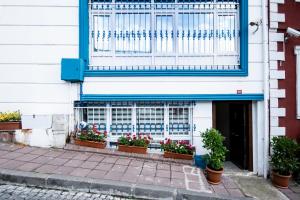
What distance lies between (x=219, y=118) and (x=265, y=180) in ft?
8.40

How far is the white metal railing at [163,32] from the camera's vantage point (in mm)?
7125

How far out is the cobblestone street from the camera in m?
4.21

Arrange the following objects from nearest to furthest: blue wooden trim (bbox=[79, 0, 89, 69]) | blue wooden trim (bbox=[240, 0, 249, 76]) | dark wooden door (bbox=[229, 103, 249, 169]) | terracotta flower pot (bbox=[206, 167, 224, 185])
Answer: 1. terracotta flower pot (bbox=[206, 167, 224, 185])
2. blue wooden trim (bbox=[79, 0, 89, 69])
3. blue wooden trim (bbox=[240, 0, 249, 76])
4. dark wooden door (bbox=[229, 103, 249, 169])

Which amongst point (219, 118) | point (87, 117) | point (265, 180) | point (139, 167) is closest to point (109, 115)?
point (87, 117)

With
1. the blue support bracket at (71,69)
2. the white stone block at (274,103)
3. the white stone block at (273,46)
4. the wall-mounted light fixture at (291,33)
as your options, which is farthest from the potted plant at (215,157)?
the blue support bracket at (71,69)

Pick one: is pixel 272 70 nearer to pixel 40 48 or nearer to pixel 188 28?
pixel 188 28

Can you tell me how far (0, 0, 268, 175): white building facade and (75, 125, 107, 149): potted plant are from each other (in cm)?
31

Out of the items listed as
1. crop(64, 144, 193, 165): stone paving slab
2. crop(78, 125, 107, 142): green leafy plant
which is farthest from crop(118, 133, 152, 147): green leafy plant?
crop(78, 125, 107, 142): green leafy plant

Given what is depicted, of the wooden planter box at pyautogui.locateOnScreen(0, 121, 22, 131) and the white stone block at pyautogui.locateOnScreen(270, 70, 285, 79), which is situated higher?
the white stone block at pyautogui.locateOnScreen(270, 70, 285, 79)

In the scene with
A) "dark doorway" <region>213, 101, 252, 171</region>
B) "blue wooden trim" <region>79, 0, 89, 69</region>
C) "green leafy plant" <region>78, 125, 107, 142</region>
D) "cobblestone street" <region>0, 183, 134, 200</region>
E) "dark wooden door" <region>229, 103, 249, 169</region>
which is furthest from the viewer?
"dark wooden door" <region>229, 103, 249, 169</region>

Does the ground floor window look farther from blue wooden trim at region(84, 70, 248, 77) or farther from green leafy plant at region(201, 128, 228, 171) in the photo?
green leafy plant at region(201, 128, 228, 171)

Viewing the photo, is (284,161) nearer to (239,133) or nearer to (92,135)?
(239,133)

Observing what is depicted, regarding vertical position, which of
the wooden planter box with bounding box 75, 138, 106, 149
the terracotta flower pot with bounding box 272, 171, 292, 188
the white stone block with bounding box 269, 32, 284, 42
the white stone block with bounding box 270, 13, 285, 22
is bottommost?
the terracotta flower pot with bounding box 272, 171, 292, 188

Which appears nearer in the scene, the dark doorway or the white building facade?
the white building facade
